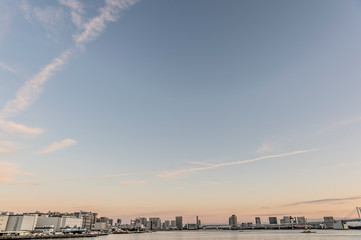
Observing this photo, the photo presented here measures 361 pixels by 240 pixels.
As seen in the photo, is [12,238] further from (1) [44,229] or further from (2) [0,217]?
(1) [44,229]

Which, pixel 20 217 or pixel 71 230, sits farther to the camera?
pixel 71 230

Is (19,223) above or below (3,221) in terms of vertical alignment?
below

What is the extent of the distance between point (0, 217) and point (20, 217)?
11.5m

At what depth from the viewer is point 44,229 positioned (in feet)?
569

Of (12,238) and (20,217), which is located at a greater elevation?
(20,217)

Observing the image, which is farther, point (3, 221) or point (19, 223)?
point (19, 223)

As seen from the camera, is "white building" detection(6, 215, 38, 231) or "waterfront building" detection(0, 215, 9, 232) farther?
"white building" detection(6, 215, 38, 231)

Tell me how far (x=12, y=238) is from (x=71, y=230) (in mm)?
75157

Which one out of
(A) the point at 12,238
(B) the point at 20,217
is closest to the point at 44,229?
(B) the point at 20,217

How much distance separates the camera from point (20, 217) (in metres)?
160

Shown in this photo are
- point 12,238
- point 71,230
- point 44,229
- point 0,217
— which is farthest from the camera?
point 71,230

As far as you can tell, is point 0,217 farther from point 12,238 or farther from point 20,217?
point 12,238

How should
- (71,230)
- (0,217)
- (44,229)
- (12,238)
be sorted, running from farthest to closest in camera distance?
(71,230) → (44,229) → (0,217) → (12,238)

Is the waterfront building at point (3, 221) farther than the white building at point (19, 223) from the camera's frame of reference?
No
